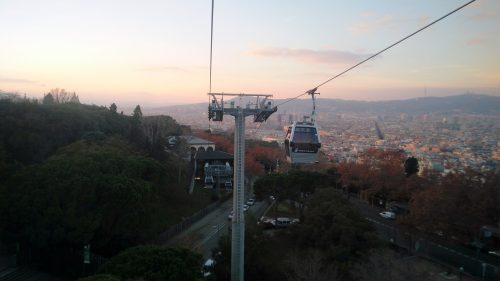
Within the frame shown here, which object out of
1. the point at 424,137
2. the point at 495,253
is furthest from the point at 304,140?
the point at 424,137

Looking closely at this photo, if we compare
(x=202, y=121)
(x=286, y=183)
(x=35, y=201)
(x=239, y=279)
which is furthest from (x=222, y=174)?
(x=202, y=121)

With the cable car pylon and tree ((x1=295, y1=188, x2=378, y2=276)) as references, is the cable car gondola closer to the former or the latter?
the cable car pylon

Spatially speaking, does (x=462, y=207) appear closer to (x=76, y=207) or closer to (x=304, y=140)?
(x=304, y=140)

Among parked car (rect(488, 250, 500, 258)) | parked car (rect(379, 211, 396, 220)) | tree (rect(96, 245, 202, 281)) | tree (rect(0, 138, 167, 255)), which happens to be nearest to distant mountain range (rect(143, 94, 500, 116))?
parked car (rect(379, 211, 396, 220))

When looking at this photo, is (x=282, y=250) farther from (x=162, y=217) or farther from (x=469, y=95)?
(x=469, y=95)

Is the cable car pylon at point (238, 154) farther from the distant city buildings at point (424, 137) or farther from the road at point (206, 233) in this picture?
the distant city buildings at point (424, 137)

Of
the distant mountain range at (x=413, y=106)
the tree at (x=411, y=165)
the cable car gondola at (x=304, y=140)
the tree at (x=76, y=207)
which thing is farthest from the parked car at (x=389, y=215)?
the tree at (x=76, y=207)

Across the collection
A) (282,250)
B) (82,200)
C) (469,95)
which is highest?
(469,95)
